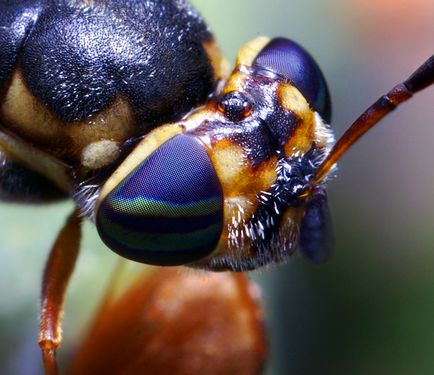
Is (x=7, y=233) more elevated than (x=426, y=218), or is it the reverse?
(x=426, y=218)

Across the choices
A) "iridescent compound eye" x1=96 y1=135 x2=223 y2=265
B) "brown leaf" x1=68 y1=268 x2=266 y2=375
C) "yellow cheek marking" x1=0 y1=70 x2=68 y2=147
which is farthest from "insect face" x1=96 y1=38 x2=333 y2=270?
"brown leaf" x1=68 y1=268 x2=266 y2=375

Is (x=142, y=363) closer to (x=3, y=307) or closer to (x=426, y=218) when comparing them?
(x=3, y=307)

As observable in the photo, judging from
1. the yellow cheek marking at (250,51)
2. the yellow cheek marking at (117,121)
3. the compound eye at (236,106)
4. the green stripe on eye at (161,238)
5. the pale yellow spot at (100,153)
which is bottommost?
the green stripe on eye at (161,238)

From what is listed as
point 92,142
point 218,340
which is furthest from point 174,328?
point 92,142

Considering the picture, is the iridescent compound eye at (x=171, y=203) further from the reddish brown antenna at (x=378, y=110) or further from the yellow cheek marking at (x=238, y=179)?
the reddish brown antenna at (x=378, y=110)

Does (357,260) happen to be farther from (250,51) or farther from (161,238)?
(161,238)

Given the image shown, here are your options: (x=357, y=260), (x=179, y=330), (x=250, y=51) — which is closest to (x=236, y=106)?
(x=250, y=51)

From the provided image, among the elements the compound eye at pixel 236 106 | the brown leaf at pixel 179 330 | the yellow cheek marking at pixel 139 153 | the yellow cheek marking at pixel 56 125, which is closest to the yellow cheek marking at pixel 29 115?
the yellow cheek marking at pixel 56 125
